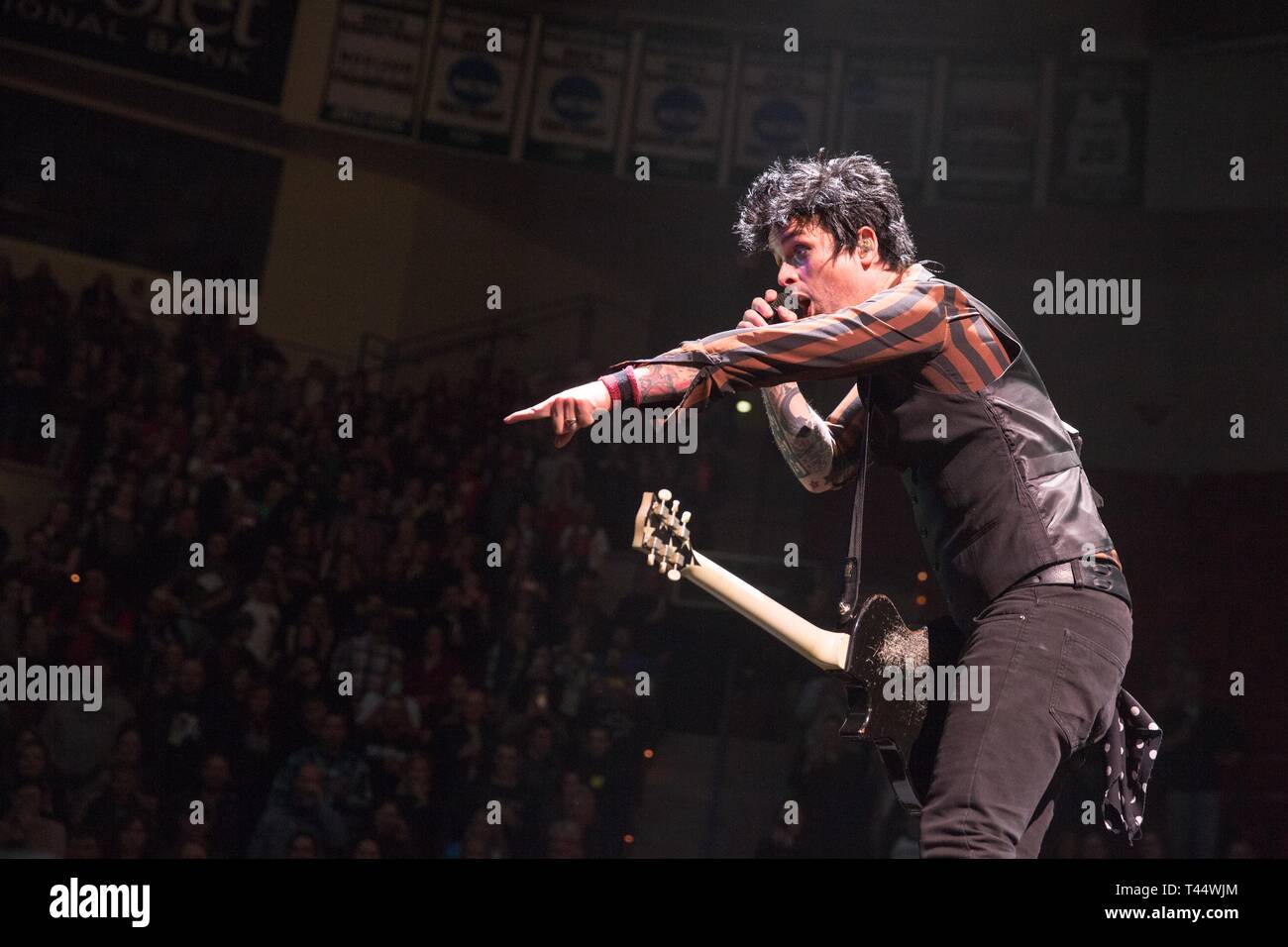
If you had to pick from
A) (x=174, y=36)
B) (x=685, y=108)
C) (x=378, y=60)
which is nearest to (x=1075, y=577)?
(x=685, y=108)

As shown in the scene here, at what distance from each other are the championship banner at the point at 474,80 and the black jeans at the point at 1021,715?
939cm

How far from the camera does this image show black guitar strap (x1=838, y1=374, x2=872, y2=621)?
229 cm

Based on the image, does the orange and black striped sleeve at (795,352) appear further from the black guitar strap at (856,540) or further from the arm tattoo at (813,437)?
the arm tattoo at (813,437)

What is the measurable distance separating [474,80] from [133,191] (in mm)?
2936

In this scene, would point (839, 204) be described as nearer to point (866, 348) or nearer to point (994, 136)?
point (866, 348)

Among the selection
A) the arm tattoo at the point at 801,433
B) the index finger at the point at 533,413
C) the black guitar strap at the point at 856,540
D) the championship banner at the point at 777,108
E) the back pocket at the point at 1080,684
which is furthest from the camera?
the championship banner at the point at 777,108

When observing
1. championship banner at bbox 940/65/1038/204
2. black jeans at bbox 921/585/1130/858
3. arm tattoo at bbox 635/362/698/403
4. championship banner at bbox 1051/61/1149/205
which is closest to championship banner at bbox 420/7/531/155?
championship banner at bbox 940/65/1038/204

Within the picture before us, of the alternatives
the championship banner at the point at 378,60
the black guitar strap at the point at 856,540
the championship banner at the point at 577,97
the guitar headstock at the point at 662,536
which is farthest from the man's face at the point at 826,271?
the championship banner at the point at 378,60

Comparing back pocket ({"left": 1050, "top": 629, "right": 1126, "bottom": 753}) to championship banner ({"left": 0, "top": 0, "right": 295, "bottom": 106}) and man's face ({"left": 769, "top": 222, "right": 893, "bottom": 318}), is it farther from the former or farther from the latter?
championship banner ({"left": 0, "top": 0, "right": 295, "bottom": 106})

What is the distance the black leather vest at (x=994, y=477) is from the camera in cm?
218

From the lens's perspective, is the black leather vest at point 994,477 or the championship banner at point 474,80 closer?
the black leather vest at point 994,477
